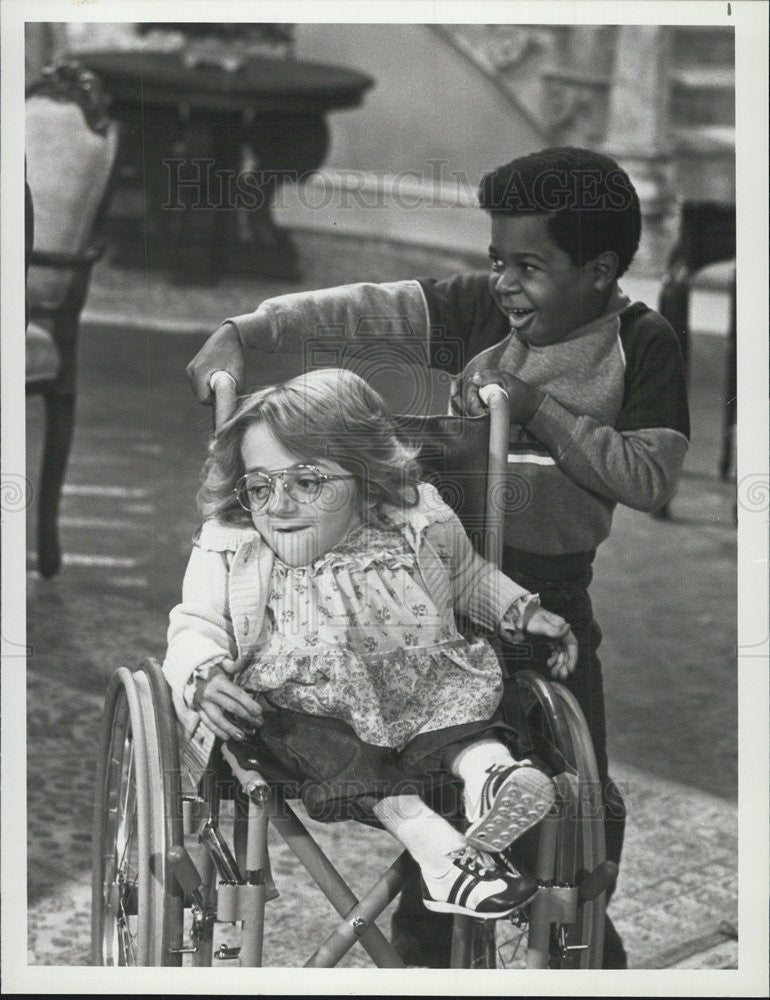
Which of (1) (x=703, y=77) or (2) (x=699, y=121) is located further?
(2) (x=699, y=121)

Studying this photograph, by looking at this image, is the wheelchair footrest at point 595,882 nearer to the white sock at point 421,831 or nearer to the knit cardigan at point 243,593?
the white sock at point 421,831

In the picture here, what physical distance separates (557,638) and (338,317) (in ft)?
1.93

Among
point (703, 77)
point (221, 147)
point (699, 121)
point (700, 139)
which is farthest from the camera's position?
point (699, 121)

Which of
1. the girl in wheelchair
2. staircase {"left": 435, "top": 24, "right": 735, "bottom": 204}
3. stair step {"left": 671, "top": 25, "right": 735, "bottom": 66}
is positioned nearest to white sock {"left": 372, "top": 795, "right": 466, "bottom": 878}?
the girl in wheelchair

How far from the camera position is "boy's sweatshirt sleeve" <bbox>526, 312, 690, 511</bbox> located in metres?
2.53

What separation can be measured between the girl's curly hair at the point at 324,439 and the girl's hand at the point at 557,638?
0.85ft

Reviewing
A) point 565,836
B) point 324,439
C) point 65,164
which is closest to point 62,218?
point 65,164

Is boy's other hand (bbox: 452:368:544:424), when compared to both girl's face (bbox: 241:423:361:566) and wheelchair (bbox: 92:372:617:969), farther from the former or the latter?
girl's face (bbox: 241:423:361:566)

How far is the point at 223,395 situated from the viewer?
8.09 ft

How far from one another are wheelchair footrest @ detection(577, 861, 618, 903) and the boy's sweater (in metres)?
0.49

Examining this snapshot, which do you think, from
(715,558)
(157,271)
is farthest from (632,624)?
(157,271)

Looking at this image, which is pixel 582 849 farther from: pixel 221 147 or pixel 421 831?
pixel 221 147

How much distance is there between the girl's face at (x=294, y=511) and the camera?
8.03 ft

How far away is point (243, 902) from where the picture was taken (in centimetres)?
234
